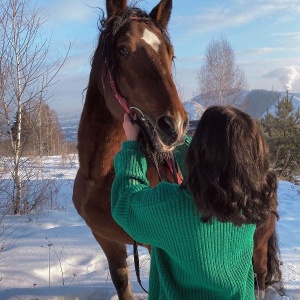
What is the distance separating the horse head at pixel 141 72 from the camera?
175cm

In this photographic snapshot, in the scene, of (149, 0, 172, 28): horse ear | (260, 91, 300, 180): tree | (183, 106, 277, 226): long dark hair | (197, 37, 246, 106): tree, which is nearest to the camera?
(183, 106, 277, 226): long dark hair

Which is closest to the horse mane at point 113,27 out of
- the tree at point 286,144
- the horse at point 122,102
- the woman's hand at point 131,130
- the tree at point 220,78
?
the horse at point 122,102

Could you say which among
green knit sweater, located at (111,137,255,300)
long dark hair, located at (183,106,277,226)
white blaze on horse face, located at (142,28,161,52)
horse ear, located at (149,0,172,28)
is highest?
horse ear, located at (149,0,172,28)

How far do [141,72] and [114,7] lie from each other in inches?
23.7

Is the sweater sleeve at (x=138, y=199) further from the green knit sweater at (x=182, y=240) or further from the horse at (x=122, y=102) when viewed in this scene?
the horse at (x=122, y=102)

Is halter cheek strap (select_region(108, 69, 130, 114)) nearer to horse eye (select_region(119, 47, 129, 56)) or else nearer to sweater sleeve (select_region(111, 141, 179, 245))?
horse eye (select_region(119, 47, 129, 56))

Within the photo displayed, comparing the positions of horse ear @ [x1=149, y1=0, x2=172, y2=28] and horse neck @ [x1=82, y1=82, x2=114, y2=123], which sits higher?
horse ear @ [x1=149, y1=0, x2=172, y2=28]

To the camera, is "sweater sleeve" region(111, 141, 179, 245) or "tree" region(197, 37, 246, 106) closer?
"sweater sleeve" region(111, 141, 179, 245)

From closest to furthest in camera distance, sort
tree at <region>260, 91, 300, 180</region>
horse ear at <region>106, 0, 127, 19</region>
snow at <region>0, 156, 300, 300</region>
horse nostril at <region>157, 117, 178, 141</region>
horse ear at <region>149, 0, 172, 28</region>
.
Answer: horse nostril at <region>157, 117, 178, 141</region> < horse ear at <region>106, 0, 127, 19</region> < horse ear at <region>149, 0, 172, 28</region> < snow at <region>0, 156, 300, 300</region> < tree at <region>260, 91, 300, 180</region>

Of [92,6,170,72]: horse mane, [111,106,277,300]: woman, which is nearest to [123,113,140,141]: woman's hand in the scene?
→ [111,106,277,300]: woman

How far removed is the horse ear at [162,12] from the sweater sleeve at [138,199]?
127 centimetres

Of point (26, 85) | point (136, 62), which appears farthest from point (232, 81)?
point (136, 62)

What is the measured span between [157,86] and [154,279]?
991 mm

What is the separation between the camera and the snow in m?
3.12
